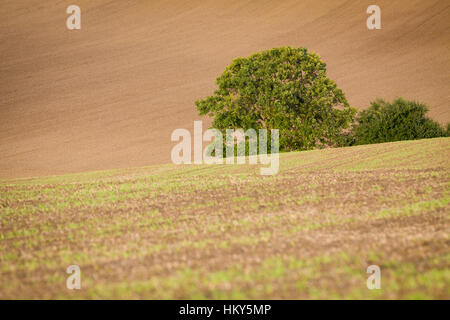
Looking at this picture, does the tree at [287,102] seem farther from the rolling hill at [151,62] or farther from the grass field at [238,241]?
the grass field at [238,241]

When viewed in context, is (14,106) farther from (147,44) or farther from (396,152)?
(396,152)

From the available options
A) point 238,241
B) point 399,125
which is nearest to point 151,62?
point 399,125

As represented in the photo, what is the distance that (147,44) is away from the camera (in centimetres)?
13400

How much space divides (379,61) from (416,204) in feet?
352

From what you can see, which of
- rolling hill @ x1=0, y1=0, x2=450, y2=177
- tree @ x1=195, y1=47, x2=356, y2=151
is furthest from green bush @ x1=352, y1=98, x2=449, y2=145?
rolling hill @ x1=0, y1=0, x2=450, y2=177

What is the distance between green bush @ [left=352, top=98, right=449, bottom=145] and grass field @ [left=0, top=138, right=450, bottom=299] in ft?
98.1

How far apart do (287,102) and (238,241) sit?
128 ft

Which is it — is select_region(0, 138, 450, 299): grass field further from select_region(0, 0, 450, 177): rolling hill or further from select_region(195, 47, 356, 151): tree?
select_region(0, 0, 450, 177): rolling hill

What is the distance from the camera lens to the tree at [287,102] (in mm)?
48812

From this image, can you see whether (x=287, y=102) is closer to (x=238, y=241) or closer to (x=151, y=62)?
(x=238, y=241)

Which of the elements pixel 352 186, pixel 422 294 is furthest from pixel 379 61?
pixel 422 294

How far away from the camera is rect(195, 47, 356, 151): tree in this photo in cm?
4881

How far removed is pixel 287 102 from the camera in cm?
4884

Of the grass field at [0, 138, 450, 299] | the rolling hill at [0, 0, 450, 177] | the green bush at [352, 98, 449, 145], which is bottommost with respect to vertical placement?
the grass field at [0, 138, 450, 299]
